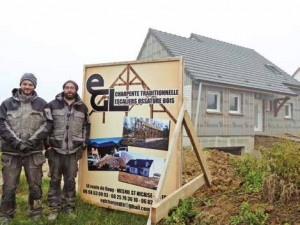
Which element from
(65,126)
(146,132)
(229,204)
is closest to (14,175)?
(65,126)

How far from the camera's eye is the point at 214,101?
62.1 feet

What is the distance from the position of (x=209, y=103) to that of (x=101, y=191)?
1351 centimetres

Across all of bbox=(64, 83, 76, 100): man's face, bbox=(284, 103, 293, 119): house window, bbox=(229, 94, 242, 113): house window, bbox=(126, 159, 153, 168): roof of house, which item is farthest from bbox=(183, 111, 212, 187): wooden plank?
bbox=(284, 103, 293, 119): house window

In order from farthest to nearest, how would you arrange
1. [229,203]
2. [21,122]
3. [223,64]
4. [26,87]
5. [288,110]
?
[288,110] < [223,64] < [26,87] < [21,122] < [229,203]

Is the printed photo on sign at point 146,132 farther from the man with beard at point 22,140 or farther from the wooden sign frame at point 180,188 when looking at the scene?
the man with beard at point 22,140

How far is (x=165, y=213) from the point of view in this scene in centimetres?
432

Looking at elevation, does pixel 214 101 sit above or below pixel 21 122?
above

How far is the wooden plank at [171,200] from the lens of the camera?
13.5ft

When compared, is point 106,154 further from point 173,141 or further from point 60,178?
point 173,141

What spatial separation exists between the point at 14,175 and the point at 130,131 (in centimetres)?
180

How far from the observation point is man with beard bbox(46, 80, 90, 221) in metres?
5.32

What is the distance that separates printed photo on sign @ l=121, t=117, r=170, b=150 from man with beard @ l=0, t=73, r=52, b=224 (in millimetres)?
1196

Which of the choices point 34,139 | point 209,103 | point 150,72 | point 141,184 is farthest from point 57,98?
point 209,103

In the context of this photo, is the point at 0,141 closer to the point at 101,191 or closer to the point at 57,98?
the point at 57,98
